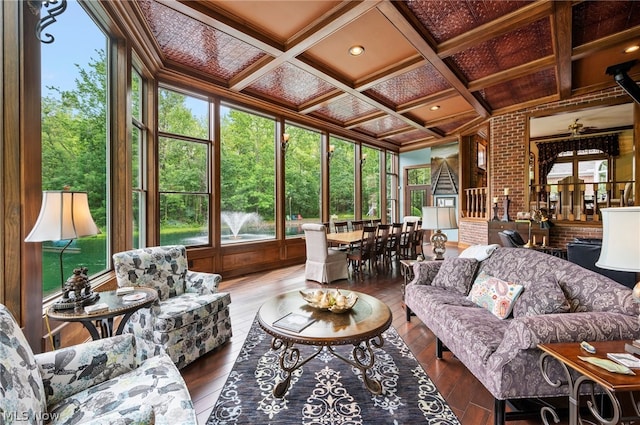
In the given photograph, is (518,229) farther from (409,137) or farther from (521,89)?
(409,137)

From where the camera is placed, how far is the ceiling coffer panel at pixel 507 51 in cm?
326

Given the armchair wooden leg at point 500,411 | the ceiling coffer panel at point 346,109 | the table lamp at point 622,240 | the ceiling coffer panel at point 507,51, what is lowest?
the armchair wooden leg at point 500,411

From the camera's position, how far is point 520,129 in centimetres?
568

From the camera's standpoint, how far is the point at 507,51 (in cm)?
364

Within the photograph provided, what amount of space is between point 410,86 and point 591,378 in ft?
15.3

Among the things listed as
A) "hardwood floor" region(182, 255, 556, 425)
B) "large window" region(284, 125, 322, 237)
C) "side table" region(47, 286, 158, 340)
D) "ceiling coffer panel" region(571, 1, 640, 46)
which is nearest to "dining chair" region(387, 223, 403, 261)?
"hardwood floor" region(182, 255, 556, 425)

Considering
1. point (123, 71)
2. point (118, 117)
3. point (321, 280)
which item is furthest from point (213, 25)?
point (321, 280)

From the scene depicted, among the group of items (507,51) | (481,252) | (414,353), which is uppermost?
(507,51)

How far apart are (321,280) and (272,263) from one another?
147cm

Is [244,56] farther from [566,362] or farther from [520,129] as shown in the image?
[520,129]

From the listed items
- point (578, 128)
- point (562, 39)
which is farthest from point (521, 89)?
point (578, 128)

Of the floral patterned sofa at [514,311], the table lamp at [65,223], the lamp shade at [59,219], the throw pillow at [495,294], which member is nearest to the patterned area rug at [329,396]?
the floral patterned sofa at [514,311]

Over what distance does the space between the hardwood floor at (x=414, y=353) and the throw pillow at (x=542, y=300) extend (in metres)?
0.63

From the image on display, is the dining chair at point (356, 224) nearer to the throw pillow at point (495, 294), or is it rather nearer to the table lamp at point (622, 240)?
the throw pillow at point (495, 294)
